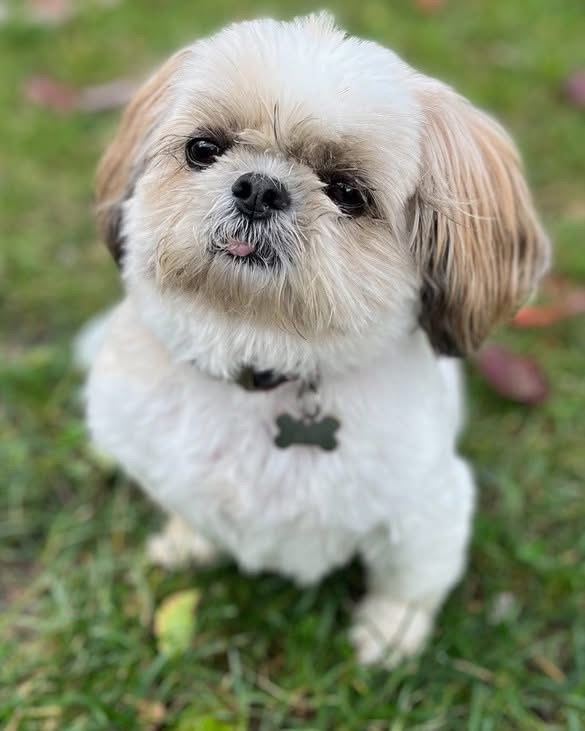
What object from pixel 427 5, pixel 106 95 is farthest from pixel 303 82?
pixel 427 5

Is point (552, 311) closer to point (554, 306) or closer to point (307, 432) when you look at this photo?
point (554, 306)

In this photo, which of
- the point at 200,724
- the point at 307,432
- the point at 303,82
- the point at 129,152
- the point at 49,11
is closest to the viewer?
the point at 303,82

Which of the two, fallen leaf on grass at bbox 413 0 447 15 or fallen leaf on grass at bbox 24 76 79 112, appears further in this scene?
fallen leaf on grass at bbox 413 0 447 15

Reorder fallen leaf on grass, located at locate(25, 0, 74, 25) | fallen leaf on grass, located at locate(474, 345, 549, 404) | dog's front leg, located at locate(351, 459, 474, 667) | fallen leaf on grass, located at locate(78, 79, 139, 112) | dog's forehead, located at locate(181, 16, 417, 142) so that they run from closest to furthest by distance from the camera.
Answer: dog's forehead, located at locate(181, 16, 417, 142) → dog's front leg, located at locate(351, 459, 474, 667) → fallen leaf on grass, located at locate(474, 345, 549, 404) → fallen leaf on grass, located at locate(78, 79, 139, 112) → fallen leaf on grass, located at locate(25, 0, 74, 25)

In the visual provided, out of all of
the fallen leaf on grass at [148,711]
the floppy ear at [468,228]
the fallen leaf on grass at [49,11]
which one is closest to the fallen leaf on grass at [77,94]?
the fallen leaf on grass at [49,11]

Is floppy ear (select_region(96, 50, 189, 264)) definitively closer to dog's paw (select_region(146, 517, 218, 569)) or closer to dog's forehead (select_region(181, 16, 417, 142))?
dog's forehead (select_region(181, 16, 417, 142))

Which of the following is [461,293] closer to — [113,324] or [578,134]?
[113,324]

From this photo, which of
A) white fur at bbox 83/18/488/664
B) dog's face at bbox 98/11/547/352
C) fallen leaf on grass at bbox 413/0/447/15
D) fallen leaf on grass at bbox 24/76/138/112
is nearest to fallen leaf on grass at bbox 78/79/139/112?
fallen leaf on grass at bbox 24/76/138/112
